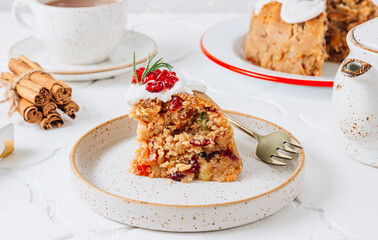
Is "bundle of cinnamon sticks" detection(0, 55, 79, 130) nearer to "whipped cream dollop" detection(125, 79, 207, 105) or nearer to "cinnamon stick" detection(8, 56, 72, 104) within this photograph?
"cinnamon stick" detection(8, 56, 72, 104)

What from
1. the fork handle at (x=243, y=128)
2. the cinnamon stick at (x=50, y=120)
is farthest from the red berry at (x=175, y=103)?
the cinnamon stick at (x=50, y=120)

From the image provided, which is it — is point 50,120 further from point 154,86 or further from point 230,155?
point 230,155

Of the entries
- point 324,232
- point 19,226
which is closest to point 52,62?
point 19,226

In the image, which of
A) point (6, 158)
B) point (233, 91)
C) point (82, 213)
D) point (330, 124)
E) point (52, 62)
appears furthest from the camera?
point (52, 62)

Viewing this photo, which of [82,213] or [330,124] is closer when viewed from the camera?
[82,213]

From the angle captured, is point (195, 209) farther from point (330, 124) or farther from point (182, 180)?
point (330, 124)

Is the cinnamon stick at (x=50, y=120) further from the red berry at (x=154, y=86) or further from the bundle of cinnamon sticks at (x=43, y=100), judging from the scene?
the red berry at (x=154, y=86)

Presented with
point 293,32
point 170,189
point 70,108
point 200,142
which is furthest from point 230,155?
point 293,32
